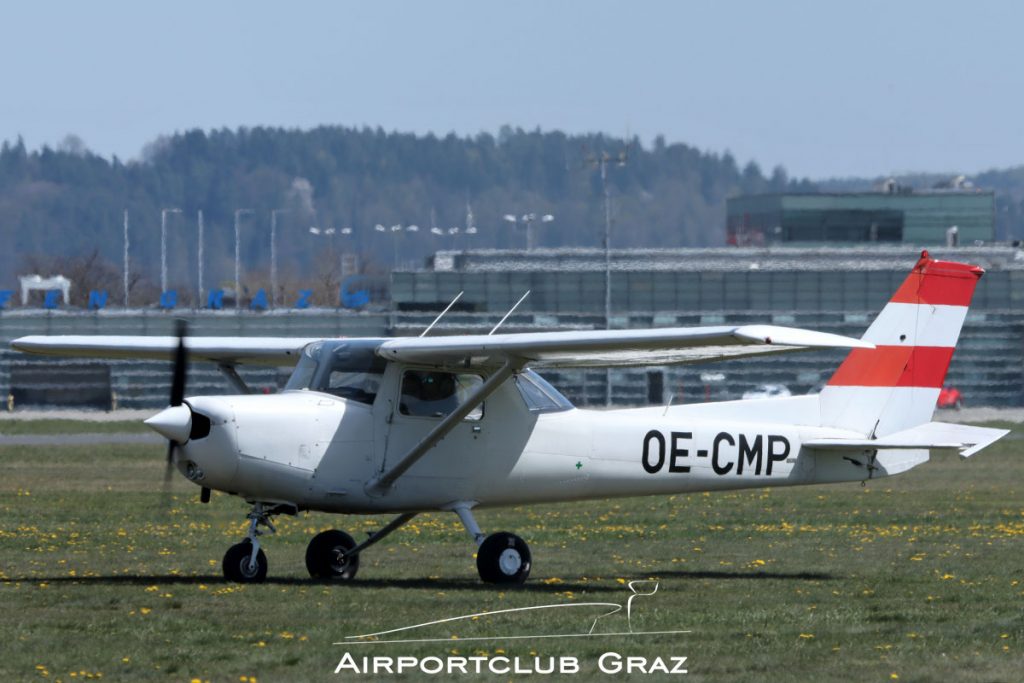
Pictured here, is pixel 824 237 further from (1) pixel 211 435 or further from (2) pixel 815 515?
(1) pixel 211 435

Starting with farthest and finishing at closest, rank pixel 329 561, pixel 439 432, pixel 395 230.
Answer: pixel 395 230
pixel 329 561
pixel 439 432

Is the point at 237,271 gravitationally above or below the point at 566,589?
below

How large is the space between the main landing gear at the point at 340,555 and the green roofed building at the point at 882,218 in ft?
312

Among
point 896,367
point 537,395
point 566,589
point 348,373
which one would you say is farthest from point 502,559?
point 896,367

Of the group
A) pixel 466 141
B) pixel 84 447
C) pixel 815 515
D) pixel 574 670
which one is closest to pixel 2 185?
pixel 466 141

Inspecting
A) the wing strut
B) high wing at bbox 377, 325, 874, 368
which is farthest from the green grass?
high wing at bbox 377, 325, 874, 368

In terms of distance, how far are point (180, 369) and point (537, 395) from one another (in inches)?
131

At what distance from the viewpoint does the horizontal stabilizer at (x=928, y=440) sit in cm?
1517

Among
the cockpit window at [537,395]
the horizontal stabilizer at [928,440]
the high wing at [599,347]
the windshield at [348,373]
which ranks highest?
the high wing at [599,347]

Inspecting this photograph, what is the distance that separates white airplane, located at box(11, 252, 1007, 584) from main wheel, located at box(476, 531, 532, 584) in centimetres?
1

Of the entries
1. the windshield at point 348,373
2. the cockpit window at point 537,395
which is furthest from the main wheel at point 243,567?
the cockpit window at point 537,395

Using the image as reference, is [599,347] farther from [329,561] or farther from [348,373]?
[329,561]

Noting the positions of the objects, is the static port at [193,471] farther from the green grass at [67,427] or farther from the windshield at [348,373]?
the green grass at [67,427]

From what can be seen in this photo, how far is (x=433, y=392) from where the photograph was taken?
→ 48.1 ft
